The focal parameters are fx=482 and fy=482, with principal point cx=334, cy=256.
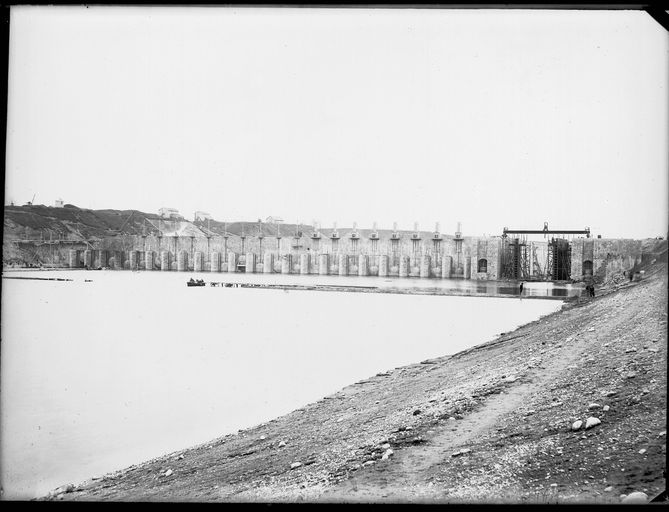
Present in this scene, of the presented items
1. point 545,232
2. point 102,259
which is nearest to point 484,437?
point 545,232

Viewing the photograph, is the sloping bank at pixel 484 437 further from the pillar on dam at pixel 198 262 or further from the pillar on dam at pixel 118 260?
the pillar on dam at pixel 118 260

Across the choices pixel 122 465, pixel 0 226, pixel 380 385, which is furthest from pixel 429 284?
pixel 0 226

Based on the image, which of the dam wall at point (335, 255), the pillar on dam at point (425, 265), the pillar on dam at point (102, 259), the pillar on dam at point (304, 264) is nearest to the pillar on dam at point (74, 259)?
the dam wall at point (335, 255)

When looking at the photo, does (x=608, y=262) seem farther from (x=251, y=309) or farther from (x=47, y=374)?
(x=47, y=374)

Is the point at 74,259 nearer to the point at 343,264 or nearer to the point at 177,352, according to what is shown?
the point at 177,352

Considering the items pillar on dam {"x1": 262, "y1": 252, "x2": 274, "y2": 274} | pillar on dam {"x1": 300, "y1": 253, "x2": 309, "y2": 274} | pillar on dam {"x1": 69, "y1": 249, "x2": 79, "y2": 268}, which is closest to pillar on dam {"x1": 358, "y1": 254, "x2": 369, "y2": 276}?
pillar on dam {"x1": 300, "y1": 253, "x2": 309, "y2": 274}
